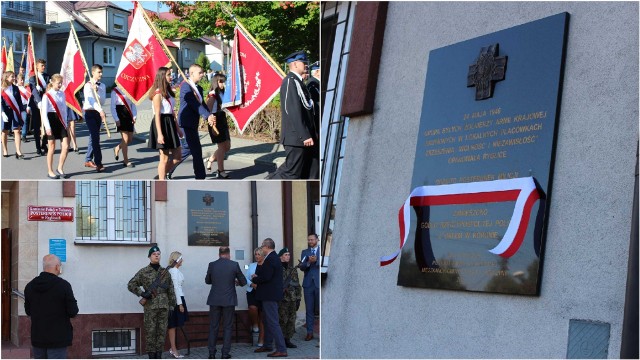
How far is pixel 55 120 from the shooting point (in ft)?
27.3

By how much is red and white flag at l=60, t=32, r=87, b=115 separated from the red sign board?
1.05m

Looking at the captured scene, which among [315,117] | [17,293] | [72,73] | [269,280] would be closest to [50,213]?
[17,293]

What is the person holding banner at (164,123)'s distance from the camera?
26.5 feet

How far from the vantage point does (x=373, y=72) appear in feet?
27.8

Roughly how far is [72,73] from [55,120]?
2.63 feet

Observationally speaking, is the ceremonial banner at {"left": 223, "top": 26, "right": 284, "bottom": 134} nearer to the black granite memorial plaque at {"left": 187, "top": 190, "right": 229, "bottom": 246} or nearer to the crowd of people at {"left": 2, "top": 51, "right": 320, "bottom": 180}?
the crowd of people at {"left": 2, "top": 51, "right": 320, "bottom": 180}

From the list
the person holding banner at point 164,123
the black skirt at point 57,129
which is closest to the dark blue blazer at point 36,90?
the black skirt at point 57,129

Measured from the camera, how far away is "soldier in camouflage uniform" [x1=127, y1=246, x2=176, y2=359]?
30.5 feet

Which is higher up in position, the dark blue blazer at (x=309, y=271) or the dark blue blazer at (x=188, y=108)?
the dark blue blazer at (x=188, y=108)


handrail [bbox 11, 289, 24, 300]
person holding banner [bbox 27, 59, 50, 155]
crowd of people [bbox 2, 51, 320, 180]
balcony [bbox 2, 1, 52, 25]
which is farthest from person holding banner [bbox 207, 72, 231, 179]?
handrail [bbox 11, 289, 24, 300]

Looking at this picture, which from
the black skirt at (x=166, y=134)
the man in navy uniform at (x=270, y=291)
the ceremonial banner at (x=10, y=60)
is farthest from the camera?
the ceremonial banner at (x=10, y=60)

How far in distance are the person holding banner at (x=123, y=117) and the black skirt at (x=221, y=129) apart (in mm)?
775

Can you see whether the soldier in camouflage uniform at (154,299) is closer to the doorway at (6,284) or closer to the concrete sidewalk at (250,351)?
the concrete sidewalk at (250,351)

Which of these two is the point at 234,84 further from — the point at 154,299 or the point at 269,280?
the point at 154,299
